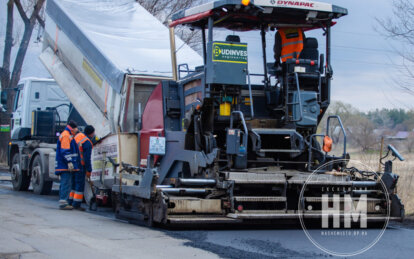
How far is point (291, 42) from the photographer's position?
986 cm

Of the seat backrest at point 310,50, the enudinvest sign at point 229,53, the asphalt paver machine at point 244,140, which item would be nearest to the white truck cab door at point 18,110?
the asphalt paver machine at point 244,140

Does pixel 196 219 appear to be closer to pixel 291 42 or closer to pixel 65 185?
pixel 291 42

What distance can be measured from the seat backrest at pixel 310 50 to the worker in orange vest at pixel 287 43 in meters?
0.08

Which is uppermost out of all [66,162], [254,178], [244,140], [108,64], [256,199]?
[108,64]

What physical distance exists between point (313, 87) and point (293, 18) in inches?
45.0

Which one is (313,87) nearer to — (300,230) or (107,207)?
(300,230)

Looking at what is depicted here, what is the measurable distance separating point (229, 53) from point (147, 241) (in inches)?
120

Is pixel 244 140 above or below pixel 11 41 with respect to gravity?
below

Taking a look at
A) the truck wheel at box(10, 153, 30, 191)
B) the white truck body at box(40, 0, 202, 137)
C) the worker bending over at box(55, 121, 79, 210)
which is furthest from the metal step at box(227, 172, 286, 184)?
the truck wheel at box(10, 153, 30, 191)

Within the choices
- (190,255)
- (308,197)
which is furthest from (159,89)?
(190,255)

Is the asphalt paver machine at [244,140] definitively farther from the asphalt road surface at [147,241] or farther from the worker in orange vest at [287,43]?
the asphalt road surface at [147,241]

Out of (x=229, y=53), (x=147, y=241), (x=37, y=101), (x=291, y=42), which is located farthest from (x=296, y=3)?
(x=37, y=101)

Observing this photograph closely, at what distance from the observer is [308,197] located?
8688 mm

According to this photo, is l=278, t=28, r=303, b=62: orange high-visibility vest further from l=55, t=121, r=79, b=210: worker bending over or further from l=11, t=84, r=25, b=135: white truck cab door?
l=11, t=84, r=25, b=135: white truck cab door
